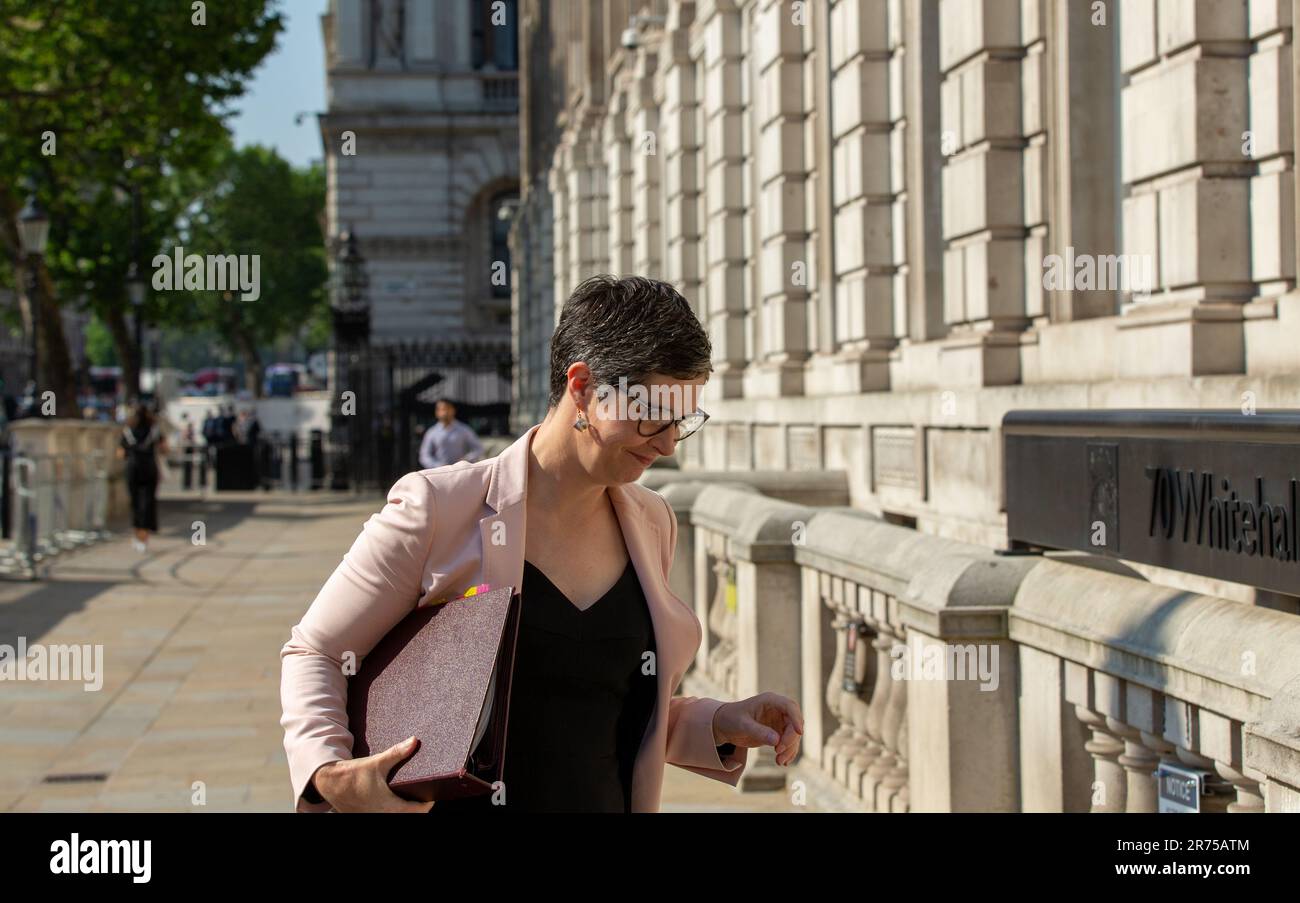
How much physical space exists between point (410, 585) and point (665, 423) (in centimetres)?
49

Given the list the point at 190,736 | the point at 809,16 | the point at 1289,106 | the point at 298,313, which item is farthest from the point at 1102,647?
the point at 298,313

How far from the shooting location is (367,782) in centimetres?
268

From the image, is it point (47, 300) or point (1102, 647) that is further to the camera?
point (47, 300)

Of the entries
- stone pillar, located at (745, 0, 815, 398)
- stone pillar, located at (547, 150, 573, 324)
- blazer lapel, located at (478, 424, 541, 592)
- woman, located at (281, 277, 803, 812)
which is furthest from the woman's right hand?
stone pillar, located at (547, 150, 573, 324)

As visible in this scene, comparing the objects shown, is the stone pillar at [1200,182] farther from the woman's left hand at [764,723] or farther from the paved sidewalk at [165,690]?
the woman's left hand at [764,723]

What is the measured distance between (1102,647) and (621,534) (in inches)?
84.4

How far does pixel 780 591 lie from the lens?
8.71 meters

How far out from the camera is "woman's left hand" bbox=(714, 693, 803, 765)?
3.10 meters

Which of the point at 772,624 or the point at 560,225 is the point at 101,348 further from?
the point at 772,624

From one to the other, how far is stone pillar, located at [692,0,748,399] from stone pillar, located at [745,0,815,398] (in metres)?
1.19

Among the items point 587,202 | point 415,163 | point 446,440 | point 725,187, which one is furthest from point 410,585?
point 415,163

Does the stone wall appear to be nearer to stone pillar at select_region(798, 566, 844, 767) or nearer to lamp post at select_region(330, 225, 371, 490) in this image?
stone pillar at select_region(798, 566, 844, 767)

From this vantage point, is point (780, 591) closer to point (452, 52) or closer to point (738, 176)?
point (738, 176)

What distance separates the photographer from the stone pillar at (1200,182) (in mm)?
7656
